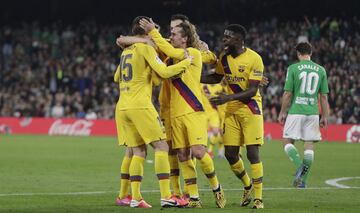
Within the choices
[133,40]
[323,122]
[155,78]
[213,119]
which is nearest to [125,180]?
[155,78]

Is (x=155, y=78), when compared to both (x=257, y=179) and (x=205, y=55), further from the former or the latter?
(x=257, y=179)

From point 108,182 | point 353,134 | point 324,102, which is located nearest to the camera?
point 324,102

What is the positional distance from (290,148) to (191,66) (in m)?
4.99

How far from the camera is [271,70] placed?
127 feet

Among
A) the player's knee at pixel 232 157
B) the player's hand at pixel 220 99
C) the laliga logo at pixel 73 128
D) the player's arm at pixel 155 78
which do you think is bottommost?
the laliga logo at pixel 73 128

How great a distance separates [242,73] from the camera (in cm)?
1241

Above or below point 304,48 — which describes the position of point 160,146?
below

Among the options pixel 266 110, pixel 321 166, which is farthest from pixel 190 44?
pixel 266 110

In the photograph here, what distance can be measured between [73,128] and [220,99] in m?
28.2

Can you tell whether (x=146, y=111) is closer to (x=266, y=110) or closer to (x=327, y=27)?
(x=266, y=110)

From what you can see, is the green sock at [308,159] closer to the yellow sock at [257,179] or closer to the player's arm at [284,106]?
the player's arm at [284,106]

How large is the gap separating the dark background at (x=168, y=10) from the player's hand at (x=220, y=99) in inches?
1203

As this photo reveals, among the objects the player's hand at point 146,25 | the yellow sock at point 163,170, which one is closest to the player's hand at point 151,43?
the player's hand at point 146,25

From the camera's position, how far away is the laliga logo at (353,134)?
33500 millimetres
